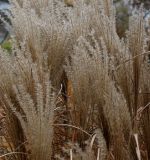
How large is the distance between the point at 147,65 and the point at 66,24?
1.79 ft

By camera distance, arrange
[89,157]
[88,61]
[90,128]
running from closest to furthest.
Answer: [89,157]
[88,61]
[90,128]

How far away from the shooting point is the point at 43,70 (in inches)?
94.6

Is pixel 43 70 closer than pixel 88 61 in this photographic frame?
No

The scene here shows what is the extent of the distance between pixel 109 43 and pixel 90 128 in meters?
0.50

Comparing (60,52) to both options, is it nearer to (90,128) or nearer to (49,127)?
(90,128)

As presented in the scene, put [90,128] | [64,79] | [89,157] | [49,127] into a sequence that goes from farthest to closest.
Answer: [64,79] → [90,128] → [49,127] → [89,157]

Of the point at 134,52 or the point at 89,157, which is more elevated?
the point at 134,52

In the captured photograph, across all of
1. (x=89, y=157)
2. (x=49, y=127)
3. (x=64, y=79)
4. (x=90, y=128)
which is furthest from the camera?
(x=64, y=79)

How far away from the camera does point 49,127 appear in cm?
187

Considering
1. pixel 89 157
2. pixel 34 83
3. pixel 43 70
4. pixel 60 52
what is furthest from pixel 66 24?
pixel 89 157

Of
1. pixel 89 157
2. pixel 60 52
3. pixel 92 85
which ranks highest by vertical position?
pixel 60 52

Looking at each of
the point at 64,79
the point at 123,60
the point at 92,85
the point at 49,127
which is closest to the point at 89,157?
the point at 49,127

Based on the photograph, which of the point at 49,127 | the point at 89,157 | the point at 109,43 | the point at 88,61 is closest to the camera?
the point at 89,157

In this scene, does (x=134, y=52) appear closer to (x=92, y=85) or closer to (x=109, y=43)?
(x=109, y=43)
